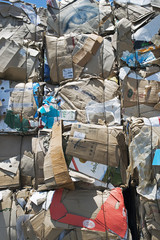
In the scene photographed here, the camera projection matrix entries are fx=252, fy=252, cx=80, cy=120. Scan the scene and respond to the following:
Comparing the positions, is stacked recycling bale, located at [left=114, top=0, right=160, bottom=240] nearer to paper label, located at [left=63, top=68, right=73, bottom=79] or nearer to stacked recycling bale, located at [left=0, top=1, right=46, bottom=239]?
paper label, located at [left=63, top=68, right=73, bottom=79]

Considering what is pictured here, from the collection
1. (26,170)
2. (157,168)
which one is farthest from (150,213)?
(26,170)

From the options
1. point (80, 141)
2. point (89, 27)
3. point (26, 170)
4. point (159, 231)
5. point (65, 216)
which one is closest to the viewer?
point (159, 231)

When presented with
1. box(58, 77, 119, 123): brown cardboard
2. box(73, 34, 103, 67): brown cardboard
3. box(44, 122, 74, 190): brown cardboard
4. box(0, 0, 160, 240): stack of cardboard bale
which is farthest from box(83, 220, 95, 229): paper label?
box(73, 34, 103, 67): brown cardboard

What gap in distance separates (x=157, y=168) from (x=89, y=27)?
226 cm

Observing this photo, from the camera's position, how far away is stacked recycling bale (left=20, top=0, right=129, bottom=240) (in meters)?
2.63

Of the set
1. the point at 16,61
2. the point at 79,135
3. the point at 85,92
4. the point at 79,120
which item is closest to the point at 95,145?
the point at 79,135

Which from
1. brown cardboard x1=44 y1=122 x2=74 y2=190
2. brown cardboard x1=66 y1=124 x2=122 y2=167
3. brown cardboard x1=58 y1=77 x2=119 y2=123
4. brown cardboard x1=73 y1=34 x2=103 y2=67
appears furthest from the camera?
brown cardboard x1=73 y1=34 x2=103 y2=67

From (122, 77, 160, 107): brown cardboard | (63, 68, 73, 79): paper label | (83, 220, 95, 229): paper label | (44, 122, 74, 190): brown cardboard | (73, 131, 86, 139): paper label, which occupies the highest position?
(63, 68, 73, 79): paper label

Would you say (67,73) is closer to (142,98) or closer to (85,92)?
(85,92)

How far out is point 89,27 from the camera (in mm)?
3668

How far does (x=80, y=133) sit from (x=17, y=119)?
2.85 feet

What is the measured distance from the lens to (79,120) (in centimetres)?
322

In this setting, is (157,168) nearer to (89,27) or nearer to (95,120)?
(95,120)

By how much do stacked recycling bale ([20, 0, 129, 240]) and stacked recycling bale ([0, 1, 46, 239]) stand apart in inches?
5.5
